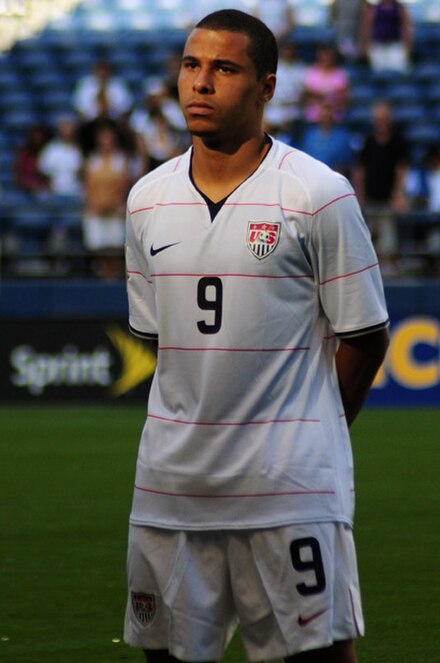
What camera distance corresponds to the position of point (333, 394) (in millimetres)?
3416

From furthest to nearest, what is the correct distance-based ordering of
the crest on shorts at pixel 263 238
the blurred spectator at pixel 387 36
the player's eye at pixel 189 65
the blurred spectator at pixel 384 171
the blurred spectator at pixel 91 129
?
the blurred spectator at pixel 387 36, the blurred spectator at pixel 91 129, the blurred spectator at pixel 384 171, the player's eye at pixel 189 65, the crest on shorts at pixel 263 238

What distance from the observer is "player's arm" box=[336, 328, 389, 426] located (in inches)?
137

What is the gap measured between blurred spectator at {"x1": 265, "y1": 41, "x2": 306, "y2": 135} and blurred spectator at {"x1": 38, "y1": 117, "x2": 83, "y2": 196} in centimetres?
211

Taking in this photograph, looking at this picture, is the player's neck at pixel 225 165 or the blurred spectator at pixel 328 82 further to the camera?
the blurred spectator at pixel 328 82

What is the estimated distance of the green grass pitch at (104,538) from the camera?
5.73 meters

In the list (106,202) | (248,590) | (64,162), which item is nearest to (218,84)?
(248,590)

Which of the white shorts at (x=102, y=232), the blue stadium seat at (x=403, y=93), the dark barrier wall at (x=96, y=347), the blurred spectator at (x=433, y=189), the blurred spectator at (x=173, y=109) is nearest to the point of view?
the white shorts at (x=102, y=232)

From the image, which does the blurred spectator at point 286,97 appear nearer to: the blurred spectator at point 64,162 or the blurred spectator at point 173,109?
the blurred spectator at point 173,109

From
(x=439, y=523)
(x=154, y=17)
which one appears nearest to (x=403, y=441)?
(x=439, y=523)

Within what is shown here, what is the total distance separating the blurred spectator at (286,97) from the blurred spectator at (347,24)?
243 cm

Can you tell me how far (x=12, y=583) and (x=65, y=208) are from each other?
28.3ft

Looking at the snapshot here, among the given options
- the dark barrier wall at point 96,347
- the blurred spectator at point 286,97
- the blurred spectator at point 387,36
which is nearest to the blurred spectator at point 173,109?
the blurred spectator at point 286,97

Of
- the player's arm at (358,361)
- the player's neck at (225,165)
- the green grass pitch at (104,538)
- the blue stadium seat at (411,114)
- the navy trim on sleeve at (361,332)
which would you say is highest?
the blue stadium seat at (411,114)

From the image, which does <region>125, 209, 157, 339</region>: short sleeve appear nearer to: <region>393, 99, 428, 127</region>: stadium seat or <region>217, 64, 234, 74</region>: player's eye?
<region>217, 64, 234, 74</region>: player's eye
